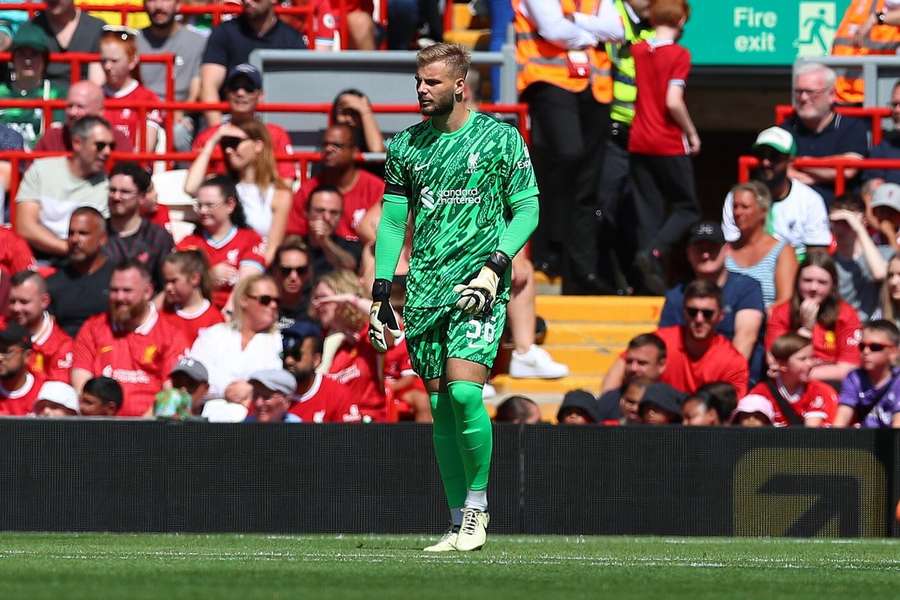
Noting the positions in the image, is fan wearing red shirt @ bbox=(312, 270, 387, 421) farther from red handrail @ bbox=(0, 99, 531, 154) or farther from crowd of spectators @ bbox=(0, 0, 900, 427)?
red handrail @ bbox=(0, 99, 531, 154)

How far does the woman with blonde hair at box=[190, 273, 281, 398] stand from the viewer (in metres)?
12.0

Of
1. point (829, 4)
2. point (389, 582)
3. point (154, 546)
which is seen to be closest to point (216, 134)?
point (154, 546)

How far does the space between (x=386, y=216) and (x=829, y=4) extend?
10.4 meters

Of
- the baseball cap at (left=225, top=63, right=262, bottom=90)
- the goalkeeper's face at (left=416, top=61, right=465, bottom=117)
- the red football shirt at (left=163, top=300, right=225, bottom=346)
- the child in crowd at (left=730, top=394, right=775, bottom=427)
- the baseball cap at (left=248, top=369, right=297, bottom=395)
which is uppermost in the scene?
the baseball cap at (left=225, top=63, right=262, bottom=90)

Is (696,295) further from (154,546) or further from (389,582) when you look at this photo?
(389,582)

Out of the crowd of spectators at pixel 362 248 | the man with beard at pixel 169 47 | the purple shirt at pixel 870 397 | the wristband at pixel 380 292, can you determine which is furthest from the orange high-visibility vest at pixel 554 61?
the wristband at pixel 380 292

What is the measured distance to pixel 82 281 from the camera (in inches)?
509

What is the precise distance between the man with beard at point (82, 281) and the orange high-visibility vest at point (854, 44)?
20.3 ft

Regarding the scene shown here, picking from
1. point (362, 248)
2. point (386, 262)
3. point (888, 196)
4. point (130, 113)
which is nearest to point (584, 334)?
point (362, 248)

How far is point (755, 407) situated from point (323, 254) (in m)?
3.28

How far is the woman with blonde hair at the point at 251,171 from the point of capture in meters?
13.7

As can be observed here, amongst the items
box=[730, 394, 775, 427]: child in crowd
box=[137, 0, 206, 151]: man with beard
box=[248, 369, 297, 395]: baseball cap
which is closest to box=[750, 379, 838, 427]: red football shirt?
box=[730, 394, 775, 427]: child in crowd

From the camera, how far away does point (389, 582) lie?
676cm

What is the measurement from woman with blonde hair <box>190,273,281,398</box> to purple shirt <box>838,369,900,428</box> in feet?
11.1
